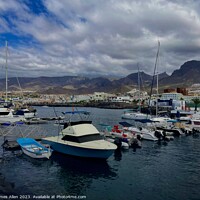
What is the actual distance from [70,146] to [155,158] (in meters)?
10.7

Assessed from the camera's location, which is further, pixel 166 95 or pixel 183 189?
pixel 166 95

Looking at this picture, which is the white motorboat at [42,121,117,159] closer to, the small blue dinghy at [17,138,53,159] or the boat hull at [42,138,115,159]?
the boat hull at [42,138,115,159]

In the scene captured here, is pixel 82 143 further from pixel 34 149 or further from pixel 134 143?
pixel 134 143

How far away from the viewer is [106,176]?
68.5 ft

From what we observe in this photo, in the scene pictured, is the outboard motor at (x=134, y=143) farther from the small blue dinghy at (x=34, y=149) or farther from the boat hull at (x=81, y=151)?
the small blue dinghy at (x=34, y=149)

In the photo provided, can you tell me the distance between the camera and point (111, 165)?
2416 centimetres

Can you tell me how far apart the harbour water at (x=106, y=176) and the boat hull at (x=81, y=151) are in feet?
2.42

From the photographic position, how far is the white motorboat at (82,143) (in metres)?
24.1

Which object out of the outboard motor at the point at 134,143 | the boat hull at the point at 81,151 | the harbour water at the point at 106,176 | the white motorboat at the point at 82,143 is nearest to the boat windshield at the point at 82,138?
the white motorboat at the point at 82,143

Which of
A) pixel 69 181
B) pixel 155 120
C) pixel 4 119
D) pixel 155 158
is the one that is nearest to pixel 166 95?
pixel 155 120

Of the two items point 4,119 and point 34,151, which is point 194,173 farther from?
point 4,119

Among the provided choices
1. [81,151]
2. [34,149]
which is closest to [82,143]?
[81,151]

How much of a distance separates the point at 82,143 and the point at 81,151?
94 centimetres

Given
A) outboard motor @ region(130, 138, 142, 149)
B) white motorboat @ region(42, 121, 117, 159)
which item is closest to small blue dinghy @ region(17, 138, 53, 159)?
white motorboat @ region(42, 121, 117, 159)
